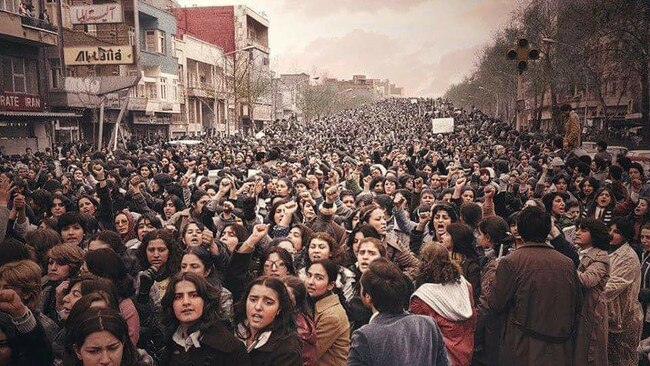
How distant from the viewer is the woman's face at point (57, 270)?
420 centimetres

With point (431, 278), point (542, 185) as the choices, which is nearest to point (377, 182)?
point (542, 185)

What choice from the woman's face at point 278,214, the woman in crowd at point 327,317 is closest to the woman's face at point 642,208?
the woman's face at point 278,214

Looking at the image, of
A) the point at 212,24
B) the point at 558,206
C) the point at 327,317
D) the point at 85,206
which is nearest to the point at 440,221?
the point at 327,317

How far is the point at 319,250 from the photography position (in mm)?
4688

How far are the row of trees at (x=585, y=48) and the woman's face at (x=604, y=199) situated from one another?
618 centimetres

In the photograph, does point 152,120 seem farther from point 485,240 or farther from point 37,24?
point 485,240

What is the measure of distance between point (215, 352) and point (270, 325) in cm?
35

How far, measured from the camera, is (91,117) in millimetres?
32938

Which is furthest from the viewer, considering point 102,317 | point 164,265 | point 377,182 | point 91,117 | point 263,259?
point 91,117

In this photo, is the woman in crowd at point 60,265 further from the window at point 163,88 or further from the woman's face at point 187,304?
the window at point 163,88

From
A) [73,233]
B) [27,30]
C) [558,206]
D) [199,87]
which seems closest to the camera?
[73,233]

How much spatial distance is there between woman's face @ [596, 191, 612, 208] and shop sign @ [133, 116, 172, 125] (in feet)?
116

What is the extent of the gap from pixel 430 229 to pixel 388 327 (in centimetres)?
338

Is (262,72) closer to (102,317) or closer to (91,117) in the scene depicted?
(91,117)
